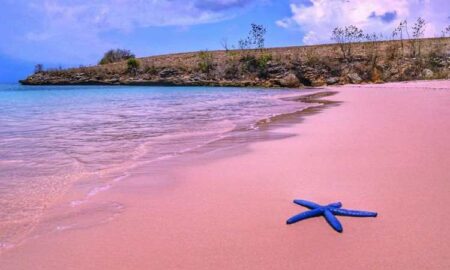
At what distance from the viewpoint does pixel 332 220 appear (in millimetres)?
3604

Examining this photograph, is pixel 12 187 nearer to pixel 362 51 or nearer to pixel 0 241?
pixel 0 241

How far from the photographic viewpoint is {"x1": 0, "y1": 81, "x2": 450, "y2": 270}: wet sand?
122 inches

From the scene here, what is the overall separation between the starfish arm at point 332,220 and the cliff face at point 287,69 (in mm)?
49047

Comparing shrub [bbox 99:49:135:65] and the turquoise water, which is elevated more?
shrub [bbox 99:49:135:65]

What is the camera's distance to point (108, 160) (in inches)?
272

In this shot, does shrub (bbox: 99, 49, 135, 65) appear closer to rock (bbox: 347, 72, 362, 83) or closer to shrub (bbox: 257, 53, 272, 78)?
shrub (bbox: 257, 53, 272, 78)

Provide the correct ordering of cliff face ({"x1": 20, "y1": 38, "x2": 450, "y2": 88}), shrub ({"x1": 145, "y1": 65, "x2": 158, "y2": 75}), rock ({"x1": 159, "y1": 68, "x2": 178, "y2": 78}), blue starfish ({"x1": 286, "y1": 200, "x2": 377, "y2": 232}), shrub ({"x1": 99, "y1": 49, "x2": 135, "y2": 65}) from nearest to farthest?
blue starfish ({"x1": 286, "y1": 200, "x2": 377, "y2": 232})
cliff face ({"x1": 20, "y1": 38, "x2": 450, "y2": 88})
rock ({"x1": 159, "y1": 68, "x2": 178, "y2": 78})
shrub ({"x1": 145, "y1": 65, "x2": 158, "y2": 75})
shrub ({"x1": 99, "y1": 49, "x2": 135, "y2": 65})

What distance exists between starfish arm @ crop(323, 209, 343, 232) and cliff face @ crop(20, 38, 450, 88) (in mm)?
49047

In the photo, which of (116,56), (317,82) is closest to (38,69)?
(116,56)

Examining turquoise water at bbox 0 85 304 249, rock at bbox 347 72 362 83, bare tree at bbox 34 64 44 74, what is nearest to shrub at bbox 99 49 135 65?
bare tree at bbox 34 64 44 74

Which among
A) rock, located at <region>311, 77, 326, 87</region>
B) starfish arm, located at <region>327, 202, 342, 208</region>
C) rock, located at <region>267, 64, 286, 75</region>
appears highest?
rock, located at <region>267, 64, 286, 75</region>

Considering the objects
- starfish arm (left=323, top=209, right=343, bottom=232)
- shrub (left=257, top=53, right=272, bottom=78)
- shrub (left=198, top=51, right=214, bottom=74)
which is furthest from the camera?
shrub (left=198, top=51, right=214, bottom=74)

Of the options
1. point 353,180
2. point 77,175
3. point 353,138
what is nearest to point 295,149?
point 353,138

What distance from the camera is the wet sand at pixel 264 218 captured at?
122 inches
